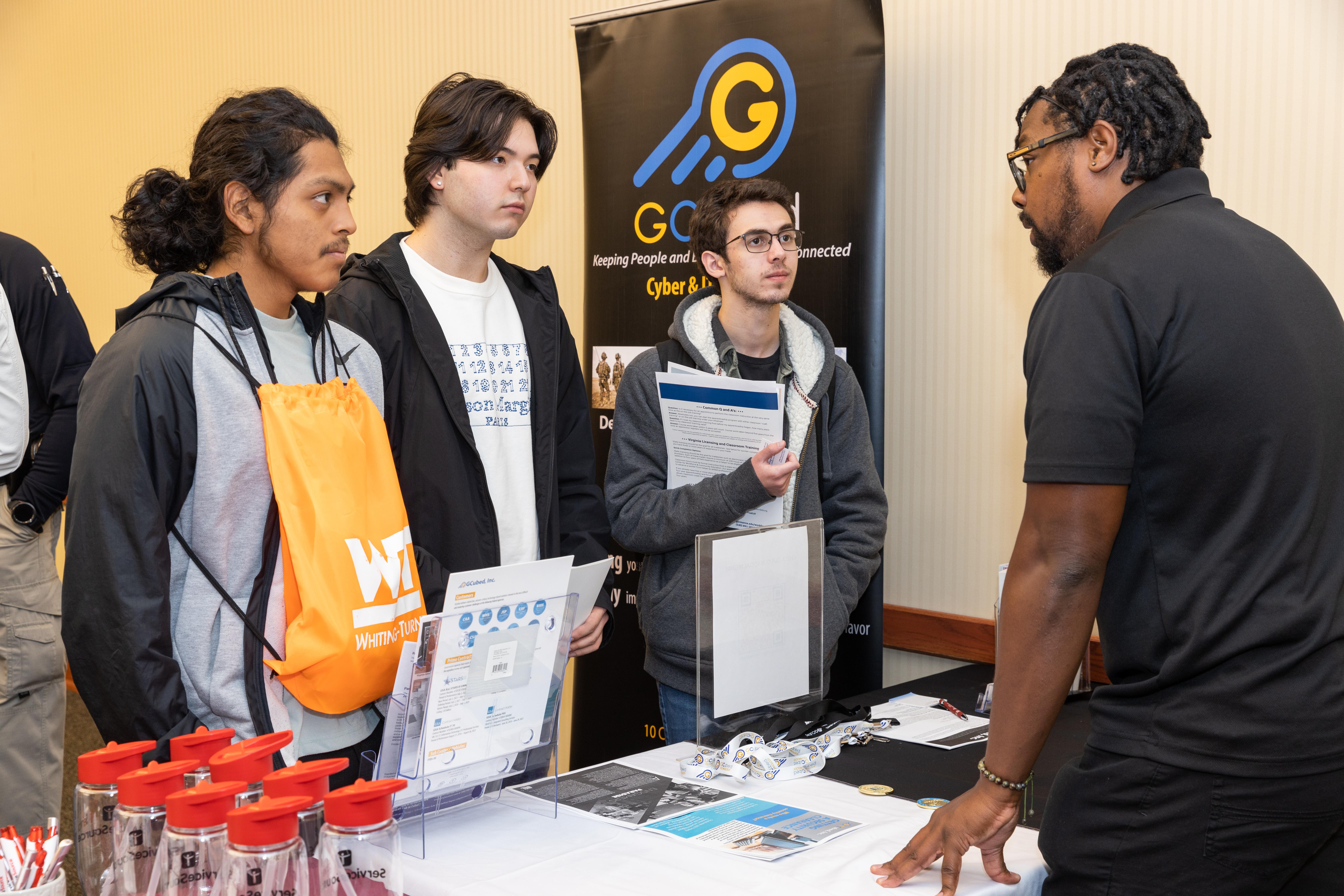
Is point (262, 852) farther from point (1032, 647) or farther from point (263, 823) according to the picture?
point (1032, 647)

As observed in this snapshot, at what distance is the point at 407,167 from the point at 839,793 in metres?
1.35

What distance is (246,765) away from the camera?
41.5 inches

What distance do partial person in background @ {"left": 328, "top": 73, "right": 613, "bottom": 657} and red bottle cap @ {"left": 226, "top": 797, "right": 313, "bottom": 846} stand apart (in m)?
0.95

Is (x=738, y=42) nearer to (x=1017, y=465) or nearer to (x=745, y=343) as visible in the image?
(x=745, y=343)

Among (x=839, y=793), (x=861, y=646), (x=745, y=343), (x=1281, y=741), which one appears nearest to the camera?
(x=1281, y=741)

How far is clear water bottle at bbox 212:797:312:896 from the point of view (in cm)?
91

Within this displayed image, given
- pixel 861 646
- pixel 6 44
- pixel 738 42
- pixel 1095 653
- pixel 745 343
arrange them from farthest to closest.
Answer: pixel 6 44 → pixel 738 42 → pixel 861 646 → pixel 1095 653 → pixel 745 343

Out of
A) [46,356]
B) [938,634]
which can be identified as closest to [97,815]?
[46,356]

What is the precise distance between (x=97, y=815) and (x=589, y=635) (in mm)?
955

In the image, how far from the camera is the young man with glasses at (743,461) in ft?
7.20

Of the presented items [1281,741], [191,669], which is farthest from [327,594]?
[1281,741]

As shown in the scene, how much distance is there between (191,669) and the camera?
144cm

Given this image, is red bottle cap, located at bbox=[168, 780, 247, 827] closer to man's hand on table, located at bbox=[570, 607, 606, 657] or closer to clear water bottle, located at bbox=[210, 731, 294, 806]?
clear water bottle, located at bbox=[210, 731, 294, 806]

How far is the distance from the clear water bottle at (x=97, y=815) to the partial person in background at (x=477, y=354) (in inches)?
32.1
